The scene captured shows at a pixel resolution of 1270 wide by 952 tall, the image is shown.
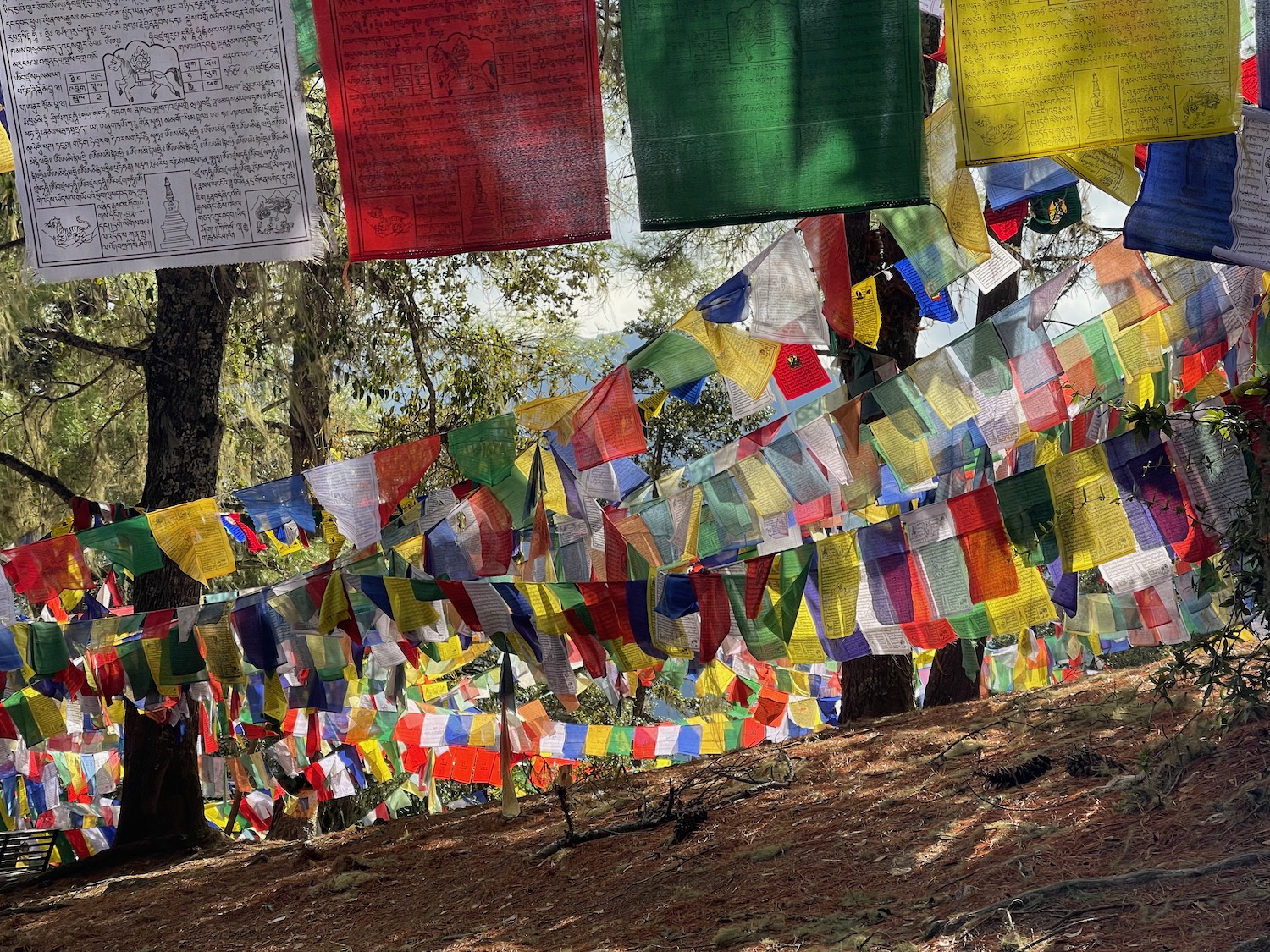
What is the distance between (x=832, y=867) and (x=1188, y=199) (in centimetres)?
310

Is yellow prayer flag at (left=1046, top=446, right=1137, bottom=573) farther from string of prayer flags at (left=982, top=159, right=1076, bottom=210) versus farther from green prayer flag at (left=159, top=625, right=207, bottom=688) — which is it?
green prayer flag at (left=159, top=625, right=207, bottom=688)

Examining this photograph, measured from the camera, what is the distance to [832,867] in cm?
529

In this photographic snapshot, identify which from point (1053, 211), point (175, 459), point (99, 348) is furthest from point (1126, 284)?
point (99, 348)

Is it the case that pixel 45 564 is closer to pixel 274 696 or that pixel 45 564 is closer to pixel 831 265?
pixel 274 696

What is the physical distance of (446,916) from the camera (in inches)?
242

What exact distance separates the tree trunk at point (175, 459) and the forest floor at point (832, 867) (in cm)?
53

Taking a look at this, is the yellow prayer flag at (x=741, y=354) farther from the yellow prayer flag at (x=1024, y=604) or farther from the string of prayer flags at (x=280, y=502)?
the string of prayer flags at (x=280, y=502)

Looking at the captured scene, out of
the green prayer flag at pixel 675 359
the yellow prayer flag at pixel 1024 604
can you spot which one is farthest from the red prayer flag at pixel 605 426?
the yellow prayer flag at pixel 1024 604

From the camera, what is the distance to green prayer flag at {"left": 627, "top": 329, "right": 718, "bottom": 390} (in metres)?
6.04

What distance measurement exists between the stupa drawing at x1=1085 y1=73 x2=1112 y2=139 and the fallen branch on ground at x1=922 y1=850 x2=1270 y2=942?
8.32 feet

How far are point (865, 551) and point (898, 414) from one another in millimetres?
725

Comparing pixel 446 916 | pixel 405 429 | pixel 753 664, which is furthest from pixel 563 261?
pixel 446 916

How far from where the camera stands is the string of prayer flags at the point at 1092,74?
4.32 m

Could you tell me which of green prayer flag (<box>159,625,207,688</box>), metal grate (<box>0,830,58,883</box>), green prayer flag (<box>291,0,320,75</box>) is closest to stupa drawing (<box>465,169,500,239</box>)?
green prayer flag (<box>291,0,320,75</box>)
